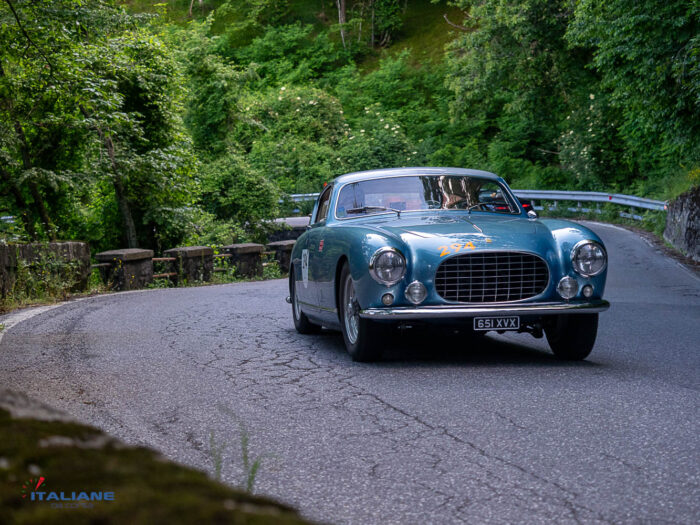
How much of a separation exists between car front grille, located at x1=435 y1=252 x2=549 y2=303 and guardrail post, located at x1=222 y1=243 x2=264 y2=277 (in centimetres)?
1538

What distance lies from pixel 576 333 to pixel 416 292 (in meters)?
1.46

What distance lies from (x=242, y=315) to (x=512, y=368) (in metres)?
5.16

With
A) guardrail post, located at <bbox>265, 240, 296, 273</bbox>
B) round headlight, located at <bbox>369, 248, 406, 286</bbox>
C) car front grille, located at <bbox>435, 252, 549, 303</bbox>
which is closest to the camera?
round headlight, located at <bbox>369, 248, 406, 286</bbox>

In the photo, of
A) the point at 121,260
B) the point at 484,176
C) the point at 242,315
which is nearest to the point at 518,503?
the point at 484,176

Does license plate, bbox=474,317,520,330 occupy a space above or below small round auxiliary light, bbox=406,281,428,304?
below

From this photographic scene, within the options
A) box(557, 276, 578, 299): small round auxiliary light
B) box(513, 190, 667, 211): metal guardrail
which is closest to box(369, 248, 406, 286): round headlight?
box(557, 276, 578, 299): small round auxiliary light

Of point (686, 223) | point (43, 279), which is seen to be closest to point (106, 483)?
point (43, 279)

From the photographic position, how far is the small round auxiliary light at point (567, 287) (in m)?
7.13

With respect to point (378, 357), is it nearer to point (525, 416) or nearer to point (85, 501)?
point (525, 416)

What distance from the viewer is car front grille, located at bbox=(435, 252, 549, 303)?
7.05 meters

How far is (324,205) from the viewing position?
965cm

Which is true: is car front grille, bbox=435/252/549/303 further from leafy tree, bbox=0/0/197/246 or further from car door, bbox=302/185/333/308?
leafy tree, bbox=0/0/197/246

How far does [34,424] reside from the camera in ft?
3.76

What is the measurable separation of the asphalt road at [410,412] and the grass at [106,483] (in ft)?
8.06
